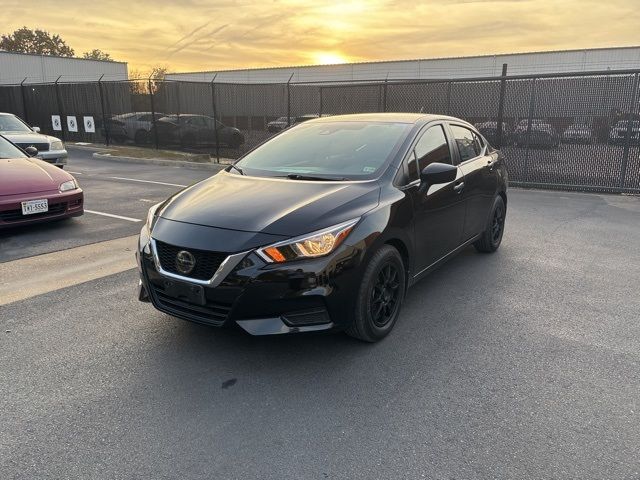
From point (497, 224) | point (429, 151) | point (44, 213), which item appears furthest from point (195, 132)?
point (429, 151)

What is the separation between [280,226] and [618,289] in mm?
3626

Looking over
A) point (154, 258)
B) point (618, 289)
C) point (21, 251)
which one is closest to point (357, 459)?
point (154, 258)

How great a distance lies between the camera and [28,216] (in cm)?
640

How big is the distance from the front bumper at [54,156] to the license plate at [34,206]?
237 inches

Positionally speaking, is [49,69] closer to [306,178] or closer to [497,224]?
[497,224]

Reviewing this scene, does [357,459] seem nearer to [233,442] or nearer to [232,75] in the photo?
[233,442]

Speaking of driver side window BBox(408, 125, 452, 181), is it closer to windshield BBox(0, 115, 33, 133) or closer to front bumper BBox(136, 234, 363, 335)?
front bumper BBox(136, 234, 363, 335)

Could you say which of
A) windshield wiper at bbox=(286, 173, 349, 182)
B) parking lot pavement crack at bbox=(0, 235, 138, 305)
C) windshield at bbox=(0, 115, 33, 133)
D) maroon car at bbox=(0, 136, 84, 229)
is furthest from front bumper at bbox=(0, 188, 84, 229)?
windshield at bbox=(0, 115, 33, 133)

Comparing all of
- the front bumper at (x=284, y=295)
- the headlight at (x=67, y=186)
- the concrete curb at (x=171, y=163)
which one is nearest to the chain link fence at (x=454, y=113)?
the concrete curb at (x=171, y=163)

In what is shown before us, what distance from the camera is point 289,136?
16.0 ft

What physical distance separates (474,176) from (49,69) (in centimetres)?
4037

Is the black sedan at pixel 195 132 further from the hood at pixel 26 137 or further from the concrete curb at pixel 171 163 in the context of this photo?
the hood at pixel 26 137

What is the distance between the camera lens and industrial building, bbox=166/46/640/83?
32375 millimetres

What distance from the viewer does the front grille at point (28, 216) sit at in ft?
20.3
